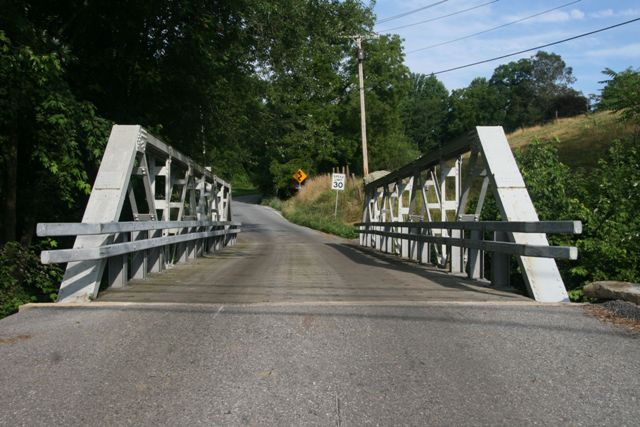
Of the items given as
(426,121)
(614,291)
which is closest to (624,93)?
(614,291)

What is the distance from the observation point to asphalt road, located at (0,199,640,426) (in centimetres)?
363

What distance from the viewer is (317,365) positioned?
14.5 ft

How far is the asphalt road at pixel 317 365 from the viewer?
11.9 ft

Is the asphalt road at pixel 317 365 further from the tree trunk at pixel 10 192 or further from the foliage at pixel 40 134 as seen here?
the tree trunk at pixel 10 192

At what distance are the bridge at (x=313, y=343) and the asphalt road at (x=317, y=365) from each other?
0.05 ft

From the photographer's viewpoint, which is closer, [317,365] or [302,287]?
[317,365]

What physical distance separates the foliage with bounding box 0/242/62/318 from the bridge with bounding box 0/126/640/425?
1181mm

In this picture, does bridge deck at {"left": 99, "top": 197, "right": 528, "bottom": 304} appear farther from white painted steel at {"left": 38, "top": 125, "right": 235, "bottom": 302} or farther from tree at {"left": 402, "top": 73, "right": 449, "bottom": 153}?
tree at {"left": 402, "top": 73, "right": 449, "bottom": 153}

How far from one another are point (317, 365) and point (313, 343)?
1.69 ft

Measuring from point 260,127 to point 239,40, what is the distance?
17.2 ft

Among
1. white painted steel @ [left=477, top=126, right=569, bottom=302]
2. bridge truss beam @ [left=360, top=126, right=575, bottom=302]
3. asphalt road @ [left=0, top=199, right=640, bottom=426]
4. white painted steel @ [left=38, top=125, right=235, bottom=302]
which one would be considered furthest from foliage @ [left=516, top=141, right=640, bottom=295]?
white painted steel @ [left=38, top=125, right=235, bottom=302]

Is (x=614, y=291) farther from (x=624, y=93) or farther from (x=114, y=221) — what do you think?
(x=624, y=93)

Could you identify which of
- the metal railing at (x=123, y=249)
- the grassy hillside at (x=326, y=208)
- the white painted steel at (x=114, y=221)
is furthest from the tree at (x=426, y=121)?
the white painted steel at (x=114, y=221)

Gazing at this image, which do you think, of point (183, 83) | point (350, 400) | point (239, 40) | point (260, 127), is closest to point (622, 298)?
point (350, 400)
